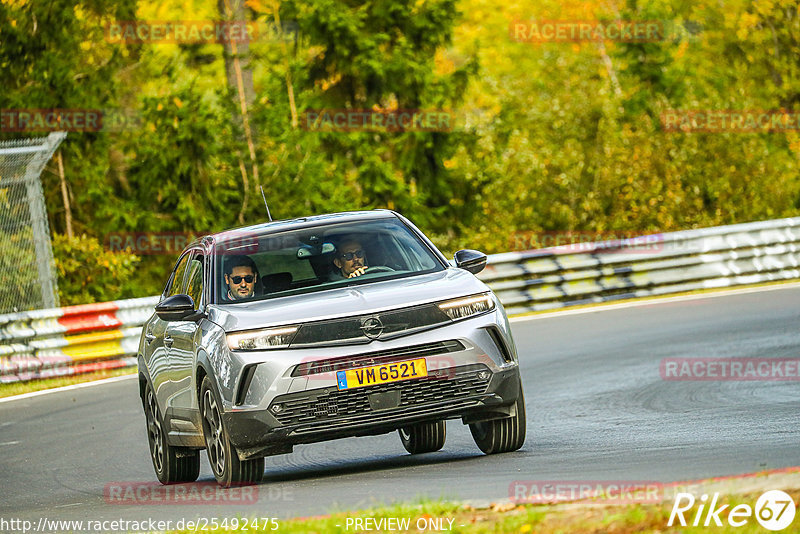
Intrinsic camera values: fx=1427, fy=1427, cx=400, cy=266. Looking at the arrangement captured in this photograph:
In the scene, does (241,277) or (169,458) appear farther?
(169,458)

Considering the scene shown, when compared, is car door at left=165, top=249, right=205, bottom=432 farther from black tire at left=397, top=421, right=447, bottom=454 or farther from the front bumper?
black tire at left=397, top=421, right=447, bottom=454

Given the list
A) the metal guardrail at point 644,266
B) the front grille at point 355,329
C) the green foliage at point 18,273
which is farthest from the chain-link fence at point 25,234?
the front grille at point 355,329

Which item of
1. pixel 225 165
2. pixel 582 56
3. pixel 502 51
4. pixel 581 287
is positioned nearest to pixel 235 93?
pixel 225 165

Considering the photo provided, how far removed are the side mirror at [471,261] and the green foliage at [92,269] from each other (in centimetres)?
1499

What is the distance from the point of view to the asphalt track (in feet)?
25.8

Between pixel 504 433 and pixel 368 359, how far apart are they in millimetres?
1368

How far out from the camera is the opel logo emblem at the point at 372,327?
27.3ft

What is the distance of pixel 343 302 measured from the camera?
28.0ft

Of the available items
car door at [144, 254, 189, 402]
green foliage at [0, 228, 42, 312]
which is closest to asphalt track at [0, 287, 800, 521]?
car door at [144, 254, 189, 402]

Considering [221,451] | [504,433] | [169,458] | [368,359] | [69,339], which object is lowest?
[69,339]

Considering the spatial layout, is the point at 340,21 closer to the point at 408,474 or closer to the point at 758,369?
the point at 758,369

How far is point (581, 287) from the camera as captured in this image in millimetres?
22172

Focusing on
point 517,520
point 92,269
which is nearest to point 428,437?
point 517,520

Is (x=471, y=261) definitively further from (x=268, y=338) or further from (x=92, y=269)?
(x=92, y=269)
